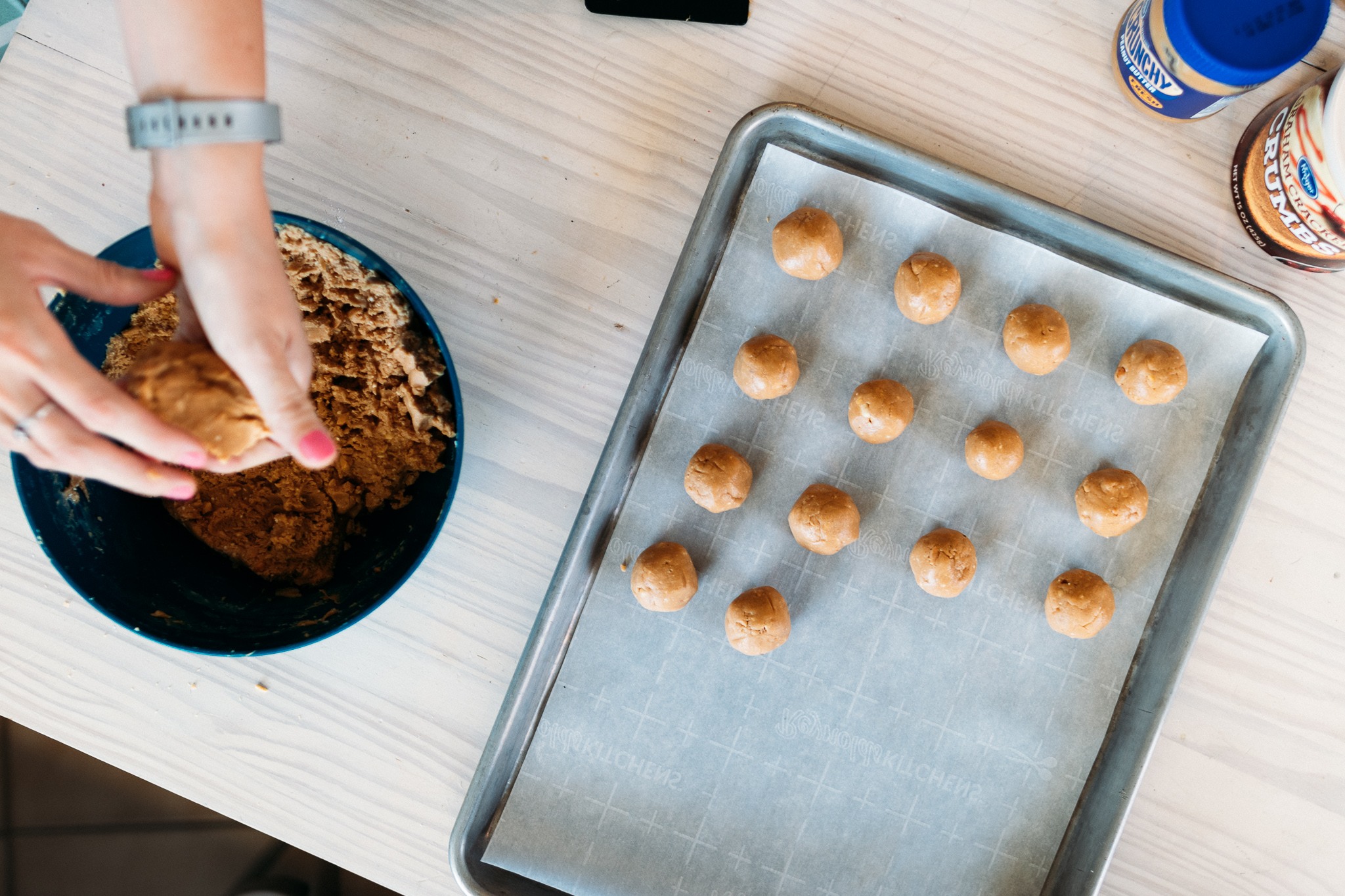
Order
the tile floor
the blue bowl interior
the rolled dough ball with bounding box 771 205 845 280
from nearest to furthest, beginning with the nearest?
the blue bowl interior → the rolled dough ball with bounding box 771 205 845 280 → the tile floor

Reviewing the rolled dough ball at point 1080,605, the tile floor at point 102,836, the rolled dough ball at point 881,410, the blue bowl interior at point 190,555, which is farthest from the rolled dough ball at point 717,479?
the tile floor at point 102,836

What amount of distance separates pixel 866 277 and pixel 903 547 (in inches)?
13.6

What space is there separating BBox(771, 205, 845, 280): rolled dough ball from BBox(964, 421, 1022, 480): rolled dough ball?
28cm

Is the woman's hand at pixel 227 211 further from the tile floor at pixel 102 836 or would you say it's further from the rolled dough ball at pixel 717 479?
the tile floor at pixel 102 836

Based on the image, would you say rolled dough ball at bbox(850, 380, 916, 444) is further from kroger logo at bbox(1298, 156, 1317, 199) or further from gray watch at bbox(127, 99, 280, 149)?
gray watch at bbox(127, 99, 280, 149)

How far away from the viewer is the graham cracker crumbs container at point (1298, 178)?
78 cm

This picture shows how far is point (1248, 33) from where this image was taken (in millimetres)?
790

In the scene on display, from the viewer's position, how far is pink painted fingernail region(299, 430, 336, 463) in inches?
24.7

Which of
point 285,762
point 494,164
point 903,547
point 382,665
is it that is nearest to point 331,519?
point 382,665

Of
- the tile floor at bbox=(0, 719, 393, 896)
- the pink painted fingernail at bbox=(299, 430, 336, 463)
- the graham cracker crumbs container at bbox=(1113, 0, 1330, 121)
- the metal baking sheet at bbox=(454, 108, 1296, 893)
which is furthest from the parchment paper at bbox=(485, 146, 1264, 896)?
the tile floor at bbox=(0, 719, 393, 896)

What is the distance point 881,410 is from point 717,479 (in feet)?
0.70

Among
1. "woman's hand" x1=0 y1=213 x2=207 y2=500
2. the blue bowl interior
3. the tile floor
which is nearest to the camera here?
"woman's hand" x1=0 y1=213 x2=207 y2=500

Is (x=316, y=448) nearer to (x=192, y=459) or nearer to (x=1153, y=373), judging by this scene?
(x=192, y=459)

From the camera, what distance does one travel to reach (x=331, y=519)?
0.86 meters
